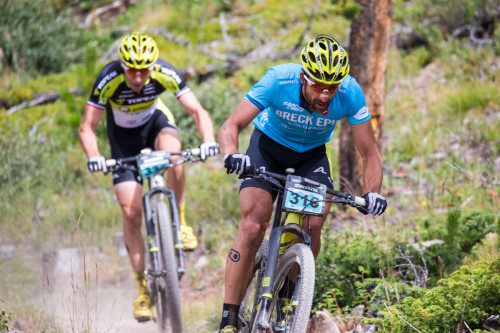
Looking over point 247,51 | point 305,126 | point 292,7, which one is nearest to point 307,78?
point 305,126

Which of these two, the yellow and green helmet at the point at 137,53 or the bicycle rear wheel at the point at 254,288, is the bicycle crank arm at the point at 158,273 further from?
the yellow and green helmet at the point at 137,53

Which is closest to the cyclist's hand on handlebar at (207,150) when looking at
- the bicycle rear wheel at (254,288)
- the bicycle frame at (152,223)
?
the bicycle frame at (152,223)

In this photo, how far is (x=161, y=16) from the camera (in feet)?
51.9

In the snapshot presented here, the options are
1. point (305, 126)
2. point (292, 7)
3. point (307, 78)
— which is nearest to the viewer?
point (307, 78)

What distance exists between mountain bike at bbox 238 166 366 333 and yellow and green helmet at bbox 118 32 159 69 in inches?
86.9

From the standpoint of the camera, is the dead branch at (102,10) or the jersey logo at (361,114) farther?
the dead branch at (102,10)

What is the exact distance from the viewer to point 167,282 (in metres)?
4.71

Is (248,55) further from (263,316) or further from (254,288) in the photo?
(263,316)

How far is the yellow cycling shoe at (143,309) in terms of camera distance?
5.05 meters

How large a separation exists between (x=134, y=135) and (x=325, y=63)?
2979 mm

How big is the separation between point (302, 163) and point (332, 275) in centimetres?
130

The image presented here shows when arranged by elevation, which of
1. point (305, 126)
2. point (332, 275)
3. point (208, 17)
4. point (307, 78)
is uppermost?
point (208, 17)

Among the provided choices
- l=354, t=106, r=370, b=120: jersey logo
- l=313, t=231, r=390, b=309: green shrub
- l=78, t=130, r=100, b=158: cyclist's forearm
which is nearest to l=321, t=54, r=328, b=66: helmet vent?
l=354, t=106, r=370, b=120: jersey logo

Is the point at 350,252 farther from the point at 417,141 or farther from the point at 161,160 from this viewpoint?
the point at 417,141
